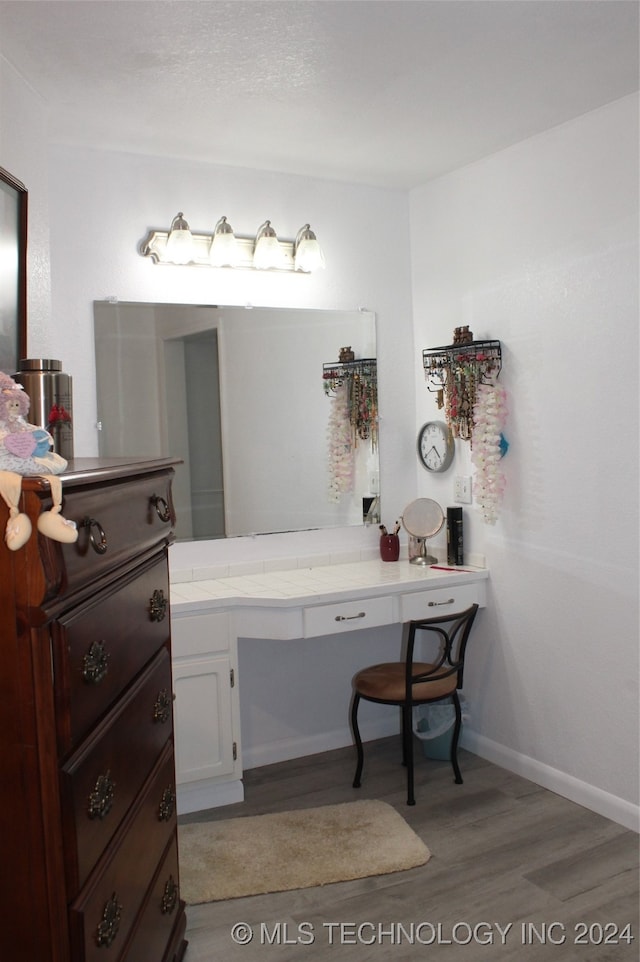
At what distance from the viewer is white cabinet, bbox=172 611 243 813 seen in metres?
2.95

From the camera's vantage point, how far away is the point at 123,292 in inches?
125

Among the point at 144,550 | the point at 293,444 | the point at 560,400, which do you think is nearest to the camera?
the point at 144,550

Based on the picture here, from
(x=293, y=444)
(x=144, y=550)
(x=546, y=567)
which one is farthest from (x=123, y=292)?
(x=546, y=567)

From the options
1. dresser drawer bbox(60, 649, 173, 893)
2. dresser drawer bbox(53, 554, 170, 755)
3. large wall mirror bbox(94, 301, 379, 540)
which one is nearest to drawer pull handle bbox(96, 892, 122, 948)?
dresser drawer bbox(60, 649, 173, 893)

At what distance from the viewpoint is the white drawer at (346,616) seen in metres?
3.03

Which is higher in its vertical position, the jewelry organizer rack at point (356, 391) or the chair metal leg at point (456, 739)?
the jewelry organizer rack at point (356, 391)

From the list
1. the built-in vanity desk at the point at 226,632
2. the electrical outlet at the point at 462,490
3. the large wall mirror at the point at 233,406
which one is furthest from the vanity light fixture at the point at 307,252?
the built-in vanity desk at the point at 226,632

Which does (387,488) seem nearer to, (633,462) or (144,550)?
(633,462)

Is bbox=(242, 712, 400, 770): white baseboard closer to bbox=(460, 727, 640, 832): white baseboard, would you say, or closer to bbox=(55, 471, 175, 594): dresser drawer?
bbox=(460, 727, 640, 832): white baseboard

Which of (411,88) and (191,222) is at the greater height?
(411,88)

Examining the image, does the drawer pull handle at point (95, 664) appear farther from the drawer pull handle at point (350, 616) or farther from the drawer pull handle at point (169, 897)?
the drawer pull handle at point (350, 616)

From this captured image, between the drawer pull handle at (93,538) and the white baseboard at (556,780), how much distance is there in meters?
2.22

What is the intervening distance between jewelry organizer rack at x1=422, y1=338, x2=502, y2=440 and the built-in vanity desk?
0.72 meters

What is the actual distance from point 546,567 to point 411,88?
1.76m
